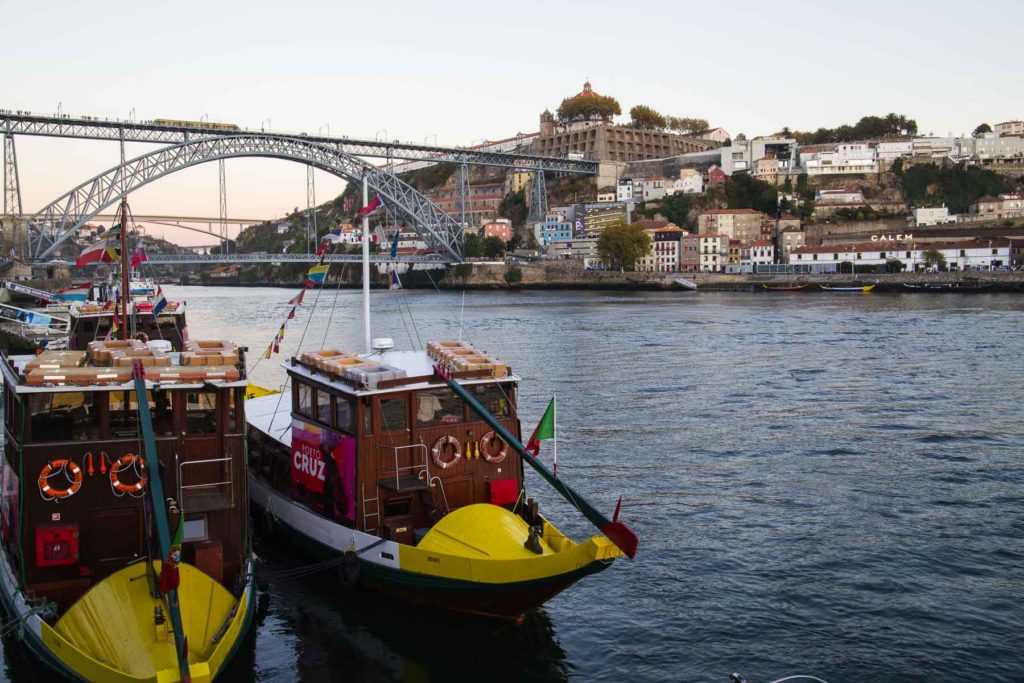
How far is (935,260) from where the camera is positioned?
203ft

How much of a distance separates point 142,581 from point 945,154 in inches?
3717

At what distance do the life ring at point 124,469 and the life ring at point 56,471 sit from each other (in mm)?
235

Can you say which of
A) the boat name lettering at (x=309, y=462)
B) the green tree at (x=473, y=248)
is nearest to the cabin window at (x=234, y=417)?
the boat name lettering at (x=309, y=462)

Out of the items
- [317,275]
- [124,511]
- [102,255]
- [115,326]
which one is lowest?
[124,511]

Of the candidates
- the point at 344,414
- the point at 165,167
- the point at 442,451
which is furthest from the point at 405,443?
the point at 165,167

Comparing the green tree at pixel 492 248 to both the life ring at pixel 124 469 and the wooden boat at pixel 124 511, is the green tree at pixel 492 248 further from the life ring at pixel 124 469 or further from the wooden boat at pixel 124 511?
the life ring at pixel 124 469

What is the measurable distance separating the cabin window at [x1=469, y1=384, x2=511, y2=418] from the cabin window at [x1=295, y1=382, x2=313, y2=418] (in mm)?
1731

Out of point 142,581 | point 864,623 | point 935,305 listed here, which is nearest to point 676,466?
point 864,623

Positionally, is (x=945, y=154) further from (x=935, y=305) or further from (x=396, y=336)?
(x=396, y=336)

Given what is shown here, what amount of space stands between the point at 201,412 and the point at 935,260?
6222cm

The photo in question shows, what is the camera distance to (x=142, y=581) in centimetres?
653

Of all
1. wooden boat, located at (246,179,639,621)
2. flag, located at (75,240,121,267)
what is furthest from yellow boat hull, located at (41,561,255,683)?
flag, located at (75,240,121,267)

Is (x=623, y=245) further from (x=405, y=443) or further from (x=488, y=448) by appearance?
(x=405, y=443)

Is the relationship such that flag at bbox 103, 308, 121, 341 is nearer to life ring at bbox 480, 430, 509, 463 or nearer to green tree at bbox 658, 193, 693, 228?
life ring at bbox 480, 430, 509, 463
